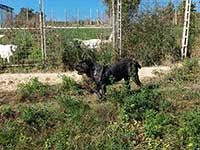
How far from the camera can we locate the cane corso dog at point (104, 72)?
8906 mm

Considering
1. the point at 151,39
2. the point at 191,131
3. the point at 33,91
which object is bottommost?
the point at 191,131

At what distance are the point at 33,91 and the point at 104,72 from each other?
1646mm

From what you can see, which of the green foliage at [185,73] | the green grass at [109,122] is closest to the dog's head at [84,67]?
the green grass at [109,122]

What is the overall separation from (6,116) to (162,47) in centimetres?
723

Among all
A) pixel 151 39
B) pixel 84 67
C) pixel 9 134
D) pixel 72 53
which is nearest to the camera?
pixel 9 134

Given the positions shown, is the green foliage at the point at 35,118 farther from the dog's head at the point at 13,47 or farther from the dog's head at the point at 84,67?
the dog's head at the point at 13,47

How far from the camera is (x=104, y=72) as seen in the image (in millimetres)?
9086

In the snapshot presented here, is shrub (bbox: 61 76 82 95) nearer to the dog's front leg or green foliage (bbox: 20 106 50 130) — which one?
the dog's front leg

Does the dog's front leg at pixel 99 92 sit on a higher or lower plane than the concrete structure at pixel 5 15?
lower

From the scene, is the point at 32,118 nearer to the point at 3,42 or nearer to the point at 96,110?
the point at 96,110

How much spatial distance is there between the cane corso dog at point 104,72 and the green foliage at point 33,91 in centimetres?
108

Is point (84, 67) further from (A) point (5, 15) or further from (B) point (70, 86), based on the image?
(A) point (5, 15)

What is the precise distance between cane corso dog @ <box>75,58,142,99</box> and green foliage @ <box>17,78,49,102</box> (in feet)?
3.55

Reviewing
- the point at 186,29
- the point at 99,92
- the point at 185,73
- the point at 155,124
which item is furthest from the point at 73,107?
the point at 186,29
